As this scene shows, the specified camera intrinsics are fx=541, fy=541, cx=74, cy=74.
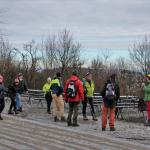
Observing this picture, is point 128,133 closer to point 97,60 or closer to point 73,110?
point 73,110

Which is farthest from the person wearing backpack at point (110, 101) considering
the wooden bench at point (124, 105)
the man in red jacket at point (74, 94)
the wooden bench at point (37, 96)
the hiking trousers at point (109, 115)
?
the wooden bench at point (37, 96)

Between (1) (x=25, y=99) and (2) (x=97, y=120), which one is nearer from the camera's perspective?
(2) (x=97, y=120)

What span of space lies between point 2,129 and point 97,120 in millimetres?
4240

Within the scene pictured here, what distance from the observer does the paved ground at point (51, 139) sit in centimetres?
1235

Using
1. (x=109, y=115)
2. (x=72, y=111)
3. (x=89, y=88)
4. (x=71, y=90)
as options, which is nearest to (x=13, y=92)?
(x=89, y=88)

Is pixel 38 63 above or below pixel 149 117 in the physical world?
above

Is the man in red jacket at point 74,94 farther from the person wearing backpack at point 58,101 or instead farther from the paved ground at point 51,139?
the person wearing backpack at point 58,101

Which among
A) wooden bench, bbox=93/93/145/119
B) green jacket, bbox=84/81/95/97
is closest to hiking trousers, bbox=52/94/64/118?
green jacket, bbox=84/81/95/97

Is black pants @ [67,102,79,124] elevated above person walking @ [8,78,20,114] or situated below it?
below

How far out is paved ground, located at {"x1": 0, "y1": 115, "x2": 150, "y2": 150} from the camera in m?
12.4

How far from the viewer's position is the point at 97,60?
59.2 m

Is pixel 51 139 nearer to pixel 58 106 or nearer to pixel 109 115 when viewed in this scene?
pixel 109 115

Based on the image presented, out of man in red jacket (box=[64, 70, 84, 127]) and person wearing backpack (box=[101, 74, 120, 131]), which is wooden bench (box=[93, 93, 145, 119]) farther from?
person wearing backpack (box=[101, 74, 120, 131])

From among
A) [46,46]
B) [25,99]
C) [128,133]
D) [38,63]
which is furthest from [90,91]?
[46,46]
